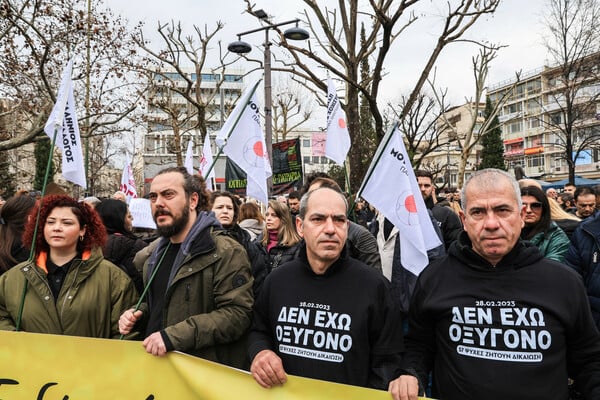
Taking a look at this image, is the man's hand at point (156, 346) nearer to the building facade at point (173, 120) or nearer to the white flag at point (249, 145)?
the white flag at point (249, 145)

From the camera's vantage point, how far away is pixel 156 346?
2.52 m

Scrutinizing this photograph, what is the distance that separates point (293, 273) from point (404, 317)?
198 centimetres

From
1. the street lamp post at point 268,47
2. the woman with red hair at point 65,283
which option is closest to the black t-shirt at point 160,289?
the woman with red hair at point 65,283

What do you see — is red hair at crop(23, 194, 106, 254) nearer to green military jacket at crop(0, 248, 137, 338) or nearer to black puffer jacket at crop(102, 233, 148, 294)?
green military jacket at crop(0, 248, 137, 338)

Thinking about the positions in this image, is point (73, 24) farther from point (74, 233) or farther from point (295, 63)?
point (74, 233)

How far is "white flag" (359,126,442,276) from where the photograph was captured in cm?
349

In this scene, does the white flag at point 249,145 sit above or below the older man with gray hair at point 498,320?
above

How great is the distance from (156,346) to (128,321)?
316 mm

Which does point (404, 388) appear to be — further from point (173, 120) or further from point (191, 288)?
point (173, 120)

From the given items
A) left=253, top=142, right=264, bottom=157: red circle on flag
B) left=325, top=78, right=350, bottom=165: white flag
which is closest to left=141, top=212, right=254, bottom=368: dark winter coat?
left=253, top=142, right=264, bottom=157: red circle on flag

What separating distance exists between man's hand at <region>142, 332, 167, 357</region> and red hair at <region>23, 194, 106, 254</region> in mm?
915

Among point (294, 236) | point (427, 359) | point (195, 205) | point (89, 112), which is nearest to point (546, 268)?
point (427, 359)

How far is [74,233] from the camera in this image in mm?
3082

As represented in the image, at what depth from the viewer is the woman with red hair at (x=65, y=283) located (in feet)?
9.35
